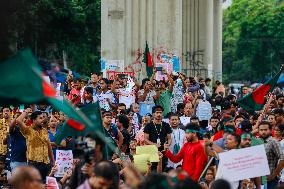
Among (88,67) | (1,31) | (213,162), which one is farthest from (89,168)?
(88,67)

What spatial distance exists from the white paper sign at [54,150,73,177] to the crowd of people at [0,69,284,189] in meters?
0.11

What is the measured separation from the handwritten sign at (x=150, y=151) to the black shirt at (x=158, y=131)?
156 centimetres

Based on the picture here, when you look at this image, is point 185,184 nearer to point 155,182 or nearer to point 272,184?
point 155,182

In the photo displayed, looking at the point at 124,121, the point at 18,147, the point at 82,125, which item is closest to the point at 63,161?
the point at 18,147

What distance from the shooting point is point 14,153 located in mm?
19047

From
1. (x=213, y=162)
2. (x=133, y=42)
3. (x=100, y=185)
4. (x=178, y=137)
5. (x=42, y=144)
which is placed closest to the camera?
(x=100, y=185)

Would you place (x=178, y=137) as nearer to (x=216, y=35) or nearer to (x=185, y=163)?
(x=185, y=163)

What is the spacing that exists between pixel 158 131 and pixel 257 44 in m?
74.2

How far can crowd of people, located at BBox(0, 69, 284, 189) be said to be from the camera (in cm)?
1153

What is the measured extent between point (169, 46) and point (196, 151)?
21.3m

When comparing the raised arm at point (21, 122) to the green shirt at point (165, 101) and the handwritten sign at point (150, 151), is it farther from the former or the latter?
A: the green shirt at point (165, 101)

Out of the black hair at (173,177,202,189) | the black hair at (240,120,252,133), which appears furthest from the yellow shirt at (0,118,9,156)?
the black hair at (173,177,202,189)

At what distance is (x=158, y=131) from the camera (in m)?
19.9

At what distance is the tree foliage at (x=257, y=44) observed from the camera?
9206cm
